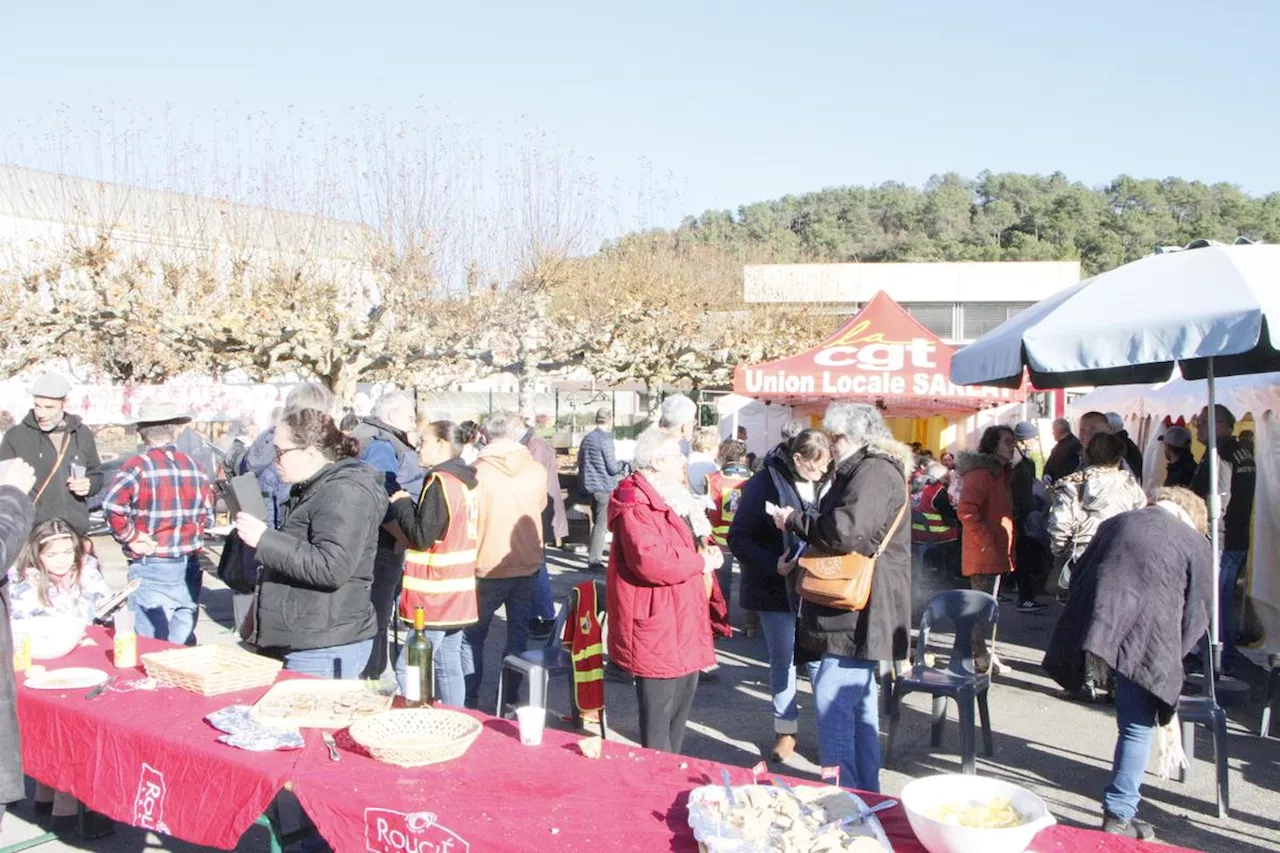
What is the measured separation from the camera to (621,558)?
4.11m

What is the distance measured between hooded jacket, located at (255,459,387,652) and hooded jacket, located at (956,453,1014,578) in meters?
4.54

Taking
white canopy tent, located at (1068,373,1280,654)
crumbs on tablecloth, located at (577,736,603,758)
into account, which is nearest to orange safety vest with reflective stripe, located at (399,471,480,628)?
crumbs on tablecloth, located at (577,736,603,758)

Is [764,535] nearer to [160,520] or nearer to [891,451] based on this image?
[891,451]

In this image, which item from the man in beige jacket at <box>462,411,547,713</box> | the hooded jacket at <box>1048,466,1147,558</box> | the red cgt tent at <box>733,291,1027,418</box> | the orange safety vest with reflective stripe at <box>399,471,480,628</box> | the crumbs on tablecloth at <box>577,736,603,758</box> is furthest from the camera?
the red cgt tent at <box>733,291,1027,418</box>

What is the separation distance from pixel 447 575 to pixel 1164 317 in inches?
134

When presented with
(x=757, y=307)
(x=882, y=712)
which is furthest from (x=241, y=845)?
(x=757, y=307)

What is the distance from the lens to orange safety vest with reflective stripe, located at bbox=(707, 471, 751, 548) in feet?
24.8

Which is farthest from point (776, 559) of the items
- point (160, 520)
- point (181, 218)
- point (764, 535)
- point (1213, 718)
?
point (181, 218)

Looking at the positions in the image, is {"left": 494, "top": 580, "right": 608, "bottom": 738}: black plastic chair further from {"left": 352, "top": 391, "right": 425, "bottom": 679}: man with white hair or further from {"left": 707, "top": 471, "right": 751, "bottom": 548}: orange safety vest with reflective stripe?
{"left": 707, "top": 471, "right": 751, "bottom": 548}: orange safety vest with reflective stripe

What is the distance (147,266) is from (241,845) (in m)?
13.8

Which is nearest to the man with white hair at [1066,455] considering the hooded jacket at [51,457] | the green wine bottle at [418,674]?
the green wine bottle at [418,674]

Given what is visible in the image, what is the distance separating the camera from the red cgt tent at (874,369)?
10.7m

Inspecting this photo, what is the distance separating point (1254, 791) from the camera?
4.68 m

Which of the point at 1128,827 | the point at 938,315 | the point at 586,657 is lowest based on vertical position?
the point at 1128,827
